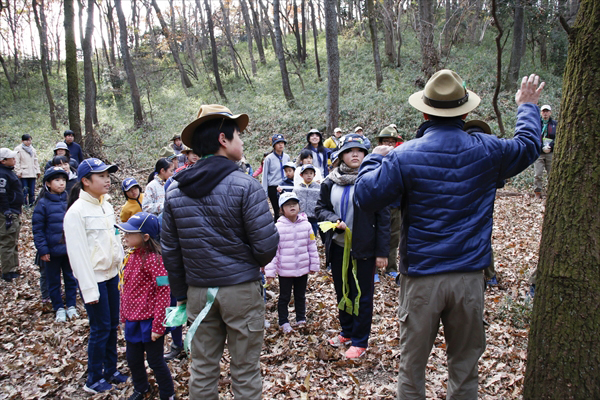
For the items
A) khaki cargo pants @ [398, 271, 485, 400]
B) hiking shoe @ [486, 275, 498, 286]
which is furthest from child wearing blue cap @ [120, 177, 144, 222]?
hiking shoe @ [486, 275, 498, 286]

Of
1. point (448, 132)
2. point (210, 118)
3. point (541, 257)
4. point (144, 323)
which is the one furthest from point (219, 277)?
point (541, 257)

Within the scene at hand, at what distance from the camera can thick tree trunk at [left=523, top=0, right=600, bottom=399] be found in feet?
7.77

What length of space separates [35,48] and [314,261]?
44328 mm

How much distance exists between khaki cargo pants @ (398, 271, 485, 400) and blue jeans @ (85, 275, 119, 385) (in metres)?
3.07

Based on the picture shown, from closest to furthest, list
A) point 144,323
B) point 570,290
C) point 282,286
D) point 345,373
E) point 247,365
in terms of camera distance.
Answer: point 570,290, point 247,365, point 144,323, point 345,373, point 282,286

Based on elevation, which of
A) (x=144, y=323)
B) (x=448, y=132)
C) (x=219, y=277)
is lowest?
(x=144, y=323)

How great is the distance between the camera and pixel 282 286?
509 centimetres

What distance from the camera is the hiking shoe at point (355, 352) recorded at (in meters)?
4.39

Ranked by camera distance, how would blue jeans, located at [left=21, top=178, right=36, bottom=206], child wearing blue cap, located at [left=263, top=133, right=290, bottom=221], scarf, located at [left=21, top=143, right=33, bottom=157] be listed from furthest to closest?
1. blue jeans, located at [left=21, top=178, right=36, bottom=206]
2. scarf, located at [left=21, top=143, right=33, bottom=157]
3. child wearing blue cap, located at [left=263, top=133, right=290, bottom=221]

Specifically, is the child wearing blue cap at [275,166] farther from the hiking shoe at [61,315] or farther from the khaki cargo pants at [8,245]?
the khaki cargo pants at [8,245]

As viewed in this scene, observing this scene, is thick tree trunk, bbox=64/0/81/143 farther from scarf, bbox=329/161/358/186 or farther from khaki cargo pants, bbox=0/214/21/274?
scarf, bbox=329/161/358/186

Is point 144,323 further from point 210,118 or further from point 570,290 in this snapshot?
point 570,290

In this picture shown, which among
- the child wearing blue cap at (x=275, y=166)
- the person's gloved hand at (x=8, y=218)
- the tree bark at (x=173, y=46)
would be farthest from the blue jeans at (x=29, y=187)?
the tree bark at (x=173, y=46)

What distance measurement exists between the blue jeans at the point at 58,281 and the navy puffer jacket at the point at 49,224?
22 cm
